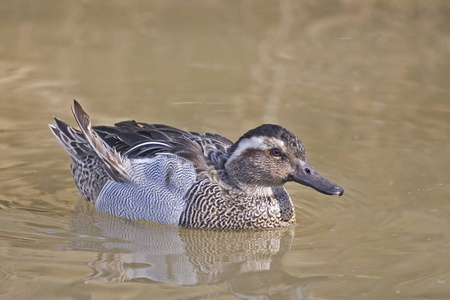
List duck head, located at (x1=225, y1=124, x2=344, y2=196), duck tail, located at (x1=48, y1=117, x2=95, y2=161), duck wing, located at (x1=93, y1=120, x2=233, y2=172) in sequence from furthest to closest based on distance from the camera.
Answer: duck tail, located at (x1=48, y1=117, x2=95, y2=161) < duck wing, located at (x1=93, y1=120, x2=233, y2=172) < duck head, located at (x1=225, y1=124, x2=344, y2=196)

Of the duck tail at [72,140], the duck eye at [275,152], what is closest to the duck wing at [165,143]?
the duck tail at [72,140]

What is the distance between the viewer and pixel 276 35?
1492cm

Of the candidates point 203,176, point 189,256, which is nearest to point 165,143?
point 203,176

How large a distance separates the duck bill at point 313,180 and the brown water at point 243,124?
0.44 m

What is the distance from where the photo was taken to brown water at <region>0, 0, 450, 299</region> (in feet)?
23.4

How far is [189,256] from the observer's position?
7.66 meters

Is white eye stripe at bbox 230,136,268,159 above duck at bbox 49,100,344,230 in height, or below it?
above

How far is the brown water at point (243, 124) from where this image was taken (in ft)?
23.4

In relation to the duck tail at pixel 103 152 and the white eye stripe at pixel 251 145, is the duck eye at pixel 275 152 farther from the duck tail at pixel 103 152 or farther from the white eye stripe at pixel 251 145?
the duck tail at pixel 103 152

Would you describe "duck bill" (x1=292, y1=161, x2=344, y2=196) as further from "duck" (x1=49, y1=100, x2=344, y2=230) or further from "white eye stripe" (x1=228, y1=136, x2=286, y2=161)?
"white eye stripe" (x1=228, y1=136, x2=286, y2=161)

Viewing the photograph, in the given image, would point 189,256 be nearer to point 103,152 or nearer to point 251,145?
point 251,145

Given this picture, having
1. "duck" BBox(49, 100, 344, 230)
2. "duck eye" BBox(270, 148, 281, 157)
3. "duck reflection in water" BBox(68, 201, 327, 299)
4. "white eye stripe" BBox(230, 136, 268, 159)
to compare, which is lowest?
"duck reflection in water" BBox(68, 201, 327, 299)

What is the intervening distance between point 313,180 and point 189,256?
141 cm

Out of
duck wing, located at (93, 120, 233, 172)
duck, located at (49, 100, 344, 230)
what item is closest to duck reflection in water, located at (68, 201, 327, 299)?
duck, located at (49, 100, 344, 230)
